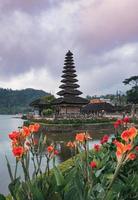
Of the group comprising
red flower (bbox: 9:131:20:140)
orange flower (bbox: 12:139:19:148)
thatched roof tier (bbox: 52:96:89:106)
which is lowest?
orange flower (bbox: 12:139:19:148)

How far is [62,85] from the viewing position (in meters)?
62.3

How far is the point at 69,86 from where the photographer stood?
6162cm

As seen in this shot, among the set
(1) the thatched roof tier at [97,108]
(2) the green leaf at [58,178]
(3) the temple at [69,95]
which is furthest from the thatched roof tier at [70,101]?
(2) the green leaf at [58,178]

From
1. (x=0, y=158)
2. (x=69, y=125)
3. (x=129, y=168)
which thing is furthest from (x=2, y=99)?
(x=129, y=168)

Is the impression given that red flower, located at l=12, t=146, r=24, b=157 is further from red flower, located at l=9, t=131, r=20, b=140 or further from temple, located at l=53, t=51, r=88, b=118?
temple, located at l=53, t=51, r=88, b=118

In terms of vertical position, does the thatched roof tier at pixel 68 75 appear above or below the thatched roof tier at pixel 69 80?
above

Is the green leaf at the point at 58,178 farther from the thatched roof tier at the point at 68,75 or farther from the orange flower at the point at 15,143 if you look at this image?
the thatched roof tier at the point at 68,75

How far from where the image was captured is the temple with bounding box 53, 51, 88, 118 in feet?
194

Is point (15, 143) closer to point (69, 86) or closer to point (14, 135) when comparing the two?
point (14, 135)

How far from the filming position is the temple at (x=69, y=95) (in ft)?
194

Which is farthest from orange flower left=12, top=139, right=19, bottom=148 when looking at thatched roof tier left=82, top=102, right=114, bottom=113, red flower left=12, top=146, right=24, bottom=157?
thatched roof tier left=82, top=102, right=114, bottom=113

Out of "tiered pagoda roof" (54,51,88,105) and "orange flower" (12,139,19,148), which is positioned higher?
"tiered pagoda roof" (54,51,88,105)

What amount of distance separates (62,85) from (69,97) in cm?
308

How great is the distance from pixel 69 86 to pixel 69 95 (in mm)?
1625
